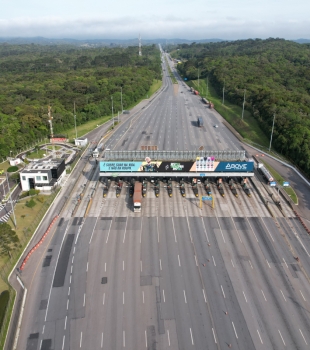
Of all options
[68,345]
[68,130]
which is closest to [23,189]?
[68,345]

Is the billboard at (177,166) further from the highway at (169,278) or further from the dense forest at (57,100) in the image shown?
the dense forest at (57,100)

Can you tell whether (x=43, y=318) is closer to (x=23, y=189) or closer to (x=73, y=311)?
(x=73, y=311)

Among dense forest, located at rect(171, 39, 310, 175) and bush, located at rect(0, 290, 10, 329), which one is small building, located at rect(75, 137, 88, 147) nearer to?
dense forest, located at rect(171, 39, 310, 175)

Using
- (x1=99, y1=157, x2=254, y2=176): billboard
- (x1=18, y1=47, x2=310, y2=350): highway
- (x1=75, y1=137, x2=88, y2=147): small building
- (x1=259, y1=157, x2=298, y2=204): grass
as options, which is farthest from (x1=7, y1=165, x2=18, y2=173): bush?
(x1=259, y1=157, x2=298, y2=204): grass

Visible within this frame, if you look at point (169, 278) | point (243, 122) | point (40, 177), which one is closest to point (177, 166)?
point (169, 278)

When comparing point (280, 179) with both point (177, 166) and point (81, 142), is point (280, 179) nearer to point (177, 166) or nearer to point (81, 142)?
point (177, 166)

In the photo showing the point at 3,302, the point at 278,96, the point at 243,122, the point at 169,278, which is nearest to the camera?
the point at 3,302
